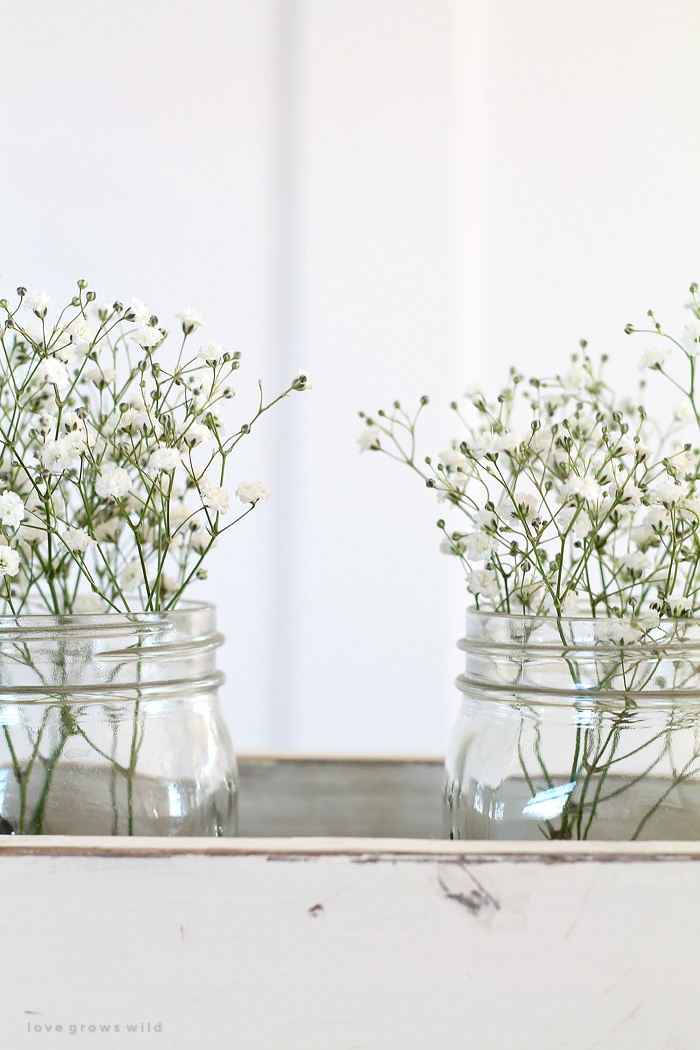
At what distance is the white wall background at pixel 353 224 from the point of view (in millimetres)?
908

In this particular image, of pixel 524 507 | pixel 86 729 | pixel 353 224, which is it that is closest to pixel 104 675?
pixel 86 729

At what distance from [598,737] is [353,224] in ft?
2.18

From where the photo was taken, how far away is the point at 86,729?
44 centimetres

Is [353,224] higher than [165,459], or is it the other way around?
[353,224]

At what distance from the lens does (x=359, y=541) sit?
95cm

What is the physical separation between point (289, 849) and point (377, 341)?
658mm

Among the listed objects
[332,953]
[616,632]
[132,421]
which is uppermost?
[132,421]

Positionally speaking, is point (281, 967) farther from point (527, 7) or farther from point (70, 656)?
point (527, 7)

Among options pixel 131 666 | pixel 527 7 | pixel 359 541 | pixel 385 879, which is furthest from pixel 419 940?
pixel 527 7

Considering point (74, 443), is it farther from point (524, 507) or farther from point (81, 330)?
point (524, 507)

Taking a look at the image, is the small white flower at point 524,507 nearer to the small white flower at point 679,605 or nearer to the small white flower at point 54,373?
the small white flower at point 679,605

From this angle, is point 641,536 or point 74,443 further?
point 641,536

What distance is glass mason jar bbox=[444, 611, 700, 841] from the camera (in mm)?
430

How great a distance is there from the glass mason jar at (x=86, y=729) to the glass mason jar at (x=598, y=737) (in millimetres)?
172
